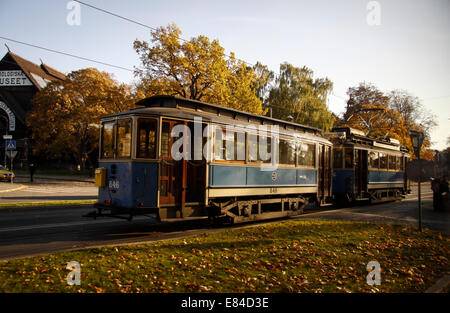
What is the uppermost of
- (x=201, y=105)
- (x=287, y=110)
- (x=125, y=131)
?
(x=287, y=110)

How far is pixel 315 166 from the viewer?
1401cm

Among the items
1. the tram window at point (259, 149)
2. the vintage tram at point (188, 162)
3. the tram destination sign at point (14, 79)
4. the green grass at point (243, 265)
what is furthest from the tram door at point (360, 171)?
the tram destination sign at point (14, 79)

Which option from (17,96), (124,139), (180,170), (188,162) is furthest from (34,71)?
(180,170)

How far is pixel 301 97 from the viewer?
141 ft

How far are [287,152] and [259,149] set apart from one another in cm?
178

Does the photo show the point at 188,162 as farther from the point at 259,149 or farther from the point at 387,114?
the point at 387,114

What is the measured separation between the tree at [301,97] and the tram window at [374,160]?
2307cm

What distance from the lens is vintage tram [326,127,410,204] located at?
17.2 meters

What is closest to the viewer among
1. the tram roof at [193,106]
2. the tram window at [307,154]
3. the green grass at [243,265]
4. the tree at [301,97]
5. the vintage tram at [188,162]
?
the green grass at [243,265]

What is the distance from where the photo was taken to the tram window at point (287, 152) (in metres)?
12.0

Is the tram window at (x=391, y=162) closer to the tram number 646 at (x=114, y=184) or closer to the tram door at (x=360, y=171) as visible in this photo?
the tram door at (x=360, y=171)
